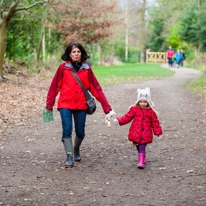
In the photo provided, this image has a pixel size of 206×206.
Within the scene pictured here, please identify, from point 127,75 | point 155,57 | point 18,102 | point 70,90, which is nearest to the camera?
point 70,90

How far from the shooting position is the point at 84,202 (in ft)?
12.5

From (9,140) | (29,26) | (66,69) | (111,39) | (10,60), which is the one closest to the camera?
(66,69)

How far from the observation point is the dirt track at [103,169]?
396 cm

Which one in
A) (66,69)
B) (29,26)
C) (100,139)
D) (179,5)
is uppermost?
(179,5)

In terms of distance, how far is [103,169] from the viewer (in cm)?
507

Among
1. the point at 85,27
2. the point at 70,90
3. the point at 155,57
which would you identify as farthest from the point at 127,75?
the point at 155,57

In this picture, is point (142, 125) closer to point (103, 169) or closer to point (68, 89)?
point (103, 169)

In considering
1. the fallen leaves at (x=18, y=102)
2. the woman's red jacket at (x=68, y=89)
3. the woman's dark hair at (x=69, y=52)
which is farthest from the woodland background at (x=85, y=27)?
the woman's red jacket at (x=68, y=89)

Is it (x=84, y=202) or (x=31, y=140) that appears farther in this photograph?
(x=31, y=140)

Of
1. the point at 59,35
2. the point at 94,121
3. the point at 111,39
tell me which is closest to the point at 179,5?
the point at 111,39

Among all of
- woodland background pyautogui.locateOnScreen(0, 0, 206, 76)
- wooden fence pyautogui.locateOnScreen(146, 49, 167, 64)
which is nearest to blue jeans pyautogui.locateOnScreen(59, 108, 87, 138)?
woodland background pyautogui.locateOnScreen(0, 0, 206, 76)

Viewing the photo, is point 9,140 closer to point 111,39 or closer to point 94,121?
point 94,121

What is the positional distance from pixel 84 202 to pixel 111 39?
122 ft

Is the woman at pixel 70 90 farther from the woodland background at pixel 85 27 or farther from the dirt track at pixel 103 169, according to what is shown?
the woodland background at pixel 85 27
